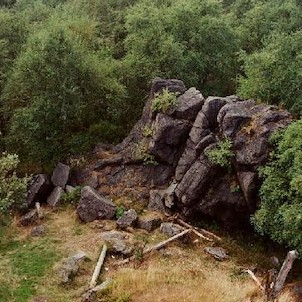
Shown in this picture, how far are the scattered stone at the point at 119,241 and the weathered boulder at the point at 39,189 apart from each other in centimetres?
704

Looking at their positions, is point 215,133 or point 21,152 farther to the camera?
point 21,152

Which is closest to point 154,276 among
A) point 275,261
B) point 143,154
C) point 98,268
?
point 98,268

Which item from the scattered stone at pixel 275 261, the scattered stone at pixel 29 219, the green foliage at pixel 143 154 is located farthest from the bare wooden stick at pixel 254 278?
the scattered stone at pixel 29 219

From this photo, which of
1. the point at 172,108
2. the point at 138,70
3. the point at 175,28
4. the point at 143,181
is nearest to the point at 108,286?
the point at 143,181

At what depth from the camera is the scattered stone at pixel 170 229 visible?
90.9ft

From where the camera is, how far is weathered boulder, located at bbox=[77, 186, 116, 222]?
29.5 m

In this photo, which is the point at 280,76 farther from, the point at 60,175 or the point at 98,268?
the point at 98,268

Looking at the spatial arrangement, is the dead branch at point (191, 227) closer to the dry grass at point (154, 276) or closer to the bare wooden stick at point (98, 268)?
the dry grass at point (154, 276)

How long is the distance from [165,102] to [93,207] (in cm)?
844

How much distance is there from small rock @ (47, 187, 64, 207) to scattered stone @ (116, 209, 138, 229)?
17.5 feet

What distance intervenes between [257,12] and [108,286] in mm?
37472

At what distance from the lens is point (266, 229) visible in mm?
24547

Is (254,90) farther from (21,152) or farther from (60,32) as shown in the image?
(21,152)

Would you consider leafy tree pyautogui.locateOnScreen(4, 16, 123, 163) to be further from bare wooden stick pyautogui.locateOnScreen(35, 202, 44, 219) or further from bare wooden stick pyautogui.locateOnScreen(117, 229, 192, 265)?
bare wooden stick pyautogui.locateOnScreen(117, 229, 192, 265)
